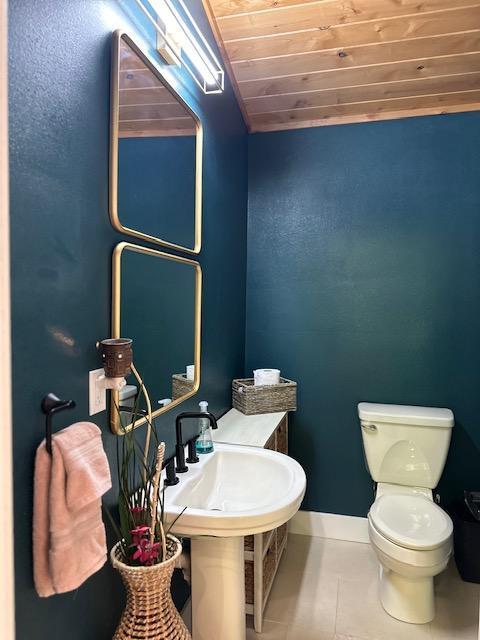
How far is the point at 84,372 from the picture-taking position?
1.08 metres

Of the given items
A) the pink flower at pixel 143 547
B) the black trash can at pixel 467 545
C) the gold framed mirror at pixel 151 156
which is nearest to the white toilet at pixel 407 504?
the black trash can at pixel 467 545

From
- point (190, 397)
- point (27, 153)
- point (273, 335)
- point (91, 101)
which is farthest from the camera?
point (273, 335)

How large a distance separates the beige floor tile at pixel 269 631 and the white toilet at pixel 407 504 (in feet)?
1.68

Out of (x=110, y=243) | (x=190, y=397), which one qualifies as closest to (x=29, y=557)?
(x=110, y=243)

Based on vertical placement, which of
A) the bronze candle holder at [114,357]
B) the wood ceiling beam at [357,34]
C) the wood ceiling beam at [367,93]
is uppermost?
the wood ceiling beam at [357,34]

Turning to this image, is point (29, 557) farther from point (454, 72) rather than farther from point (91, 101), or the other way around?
point (454, 72)

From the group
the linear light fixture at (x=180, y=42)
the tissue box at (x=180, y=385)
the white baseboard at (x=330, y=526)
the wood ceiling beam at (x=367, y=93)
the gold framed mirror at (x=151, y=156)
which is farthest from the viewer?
the white baseboard at (x=330, y=526)

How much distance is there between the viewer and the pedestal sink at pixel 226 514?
1207 millimetres

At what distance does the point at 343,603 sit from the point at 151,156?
2150mm

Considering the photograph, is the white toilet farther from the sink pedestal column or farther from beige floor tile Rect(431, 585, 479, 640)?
the sink pedestal column

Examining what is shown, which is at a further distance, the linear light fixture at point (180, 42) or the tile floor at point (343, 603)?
the tile floor at point (343, 603)

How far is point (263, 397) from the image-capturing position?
2.30 m

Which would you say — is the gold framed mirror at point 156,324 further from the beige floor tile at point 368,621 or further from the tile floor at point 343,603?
the beige floor tile at point 368,621

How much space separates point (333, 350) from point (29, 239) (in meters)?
1.97
